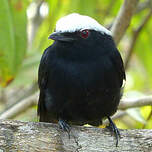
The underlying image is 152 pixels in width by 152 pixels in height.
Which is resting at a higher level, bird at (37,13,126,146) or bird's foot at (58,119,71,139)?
bird at (37,13,126,146)

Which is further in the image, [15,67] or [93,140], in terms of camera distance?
[15,67]

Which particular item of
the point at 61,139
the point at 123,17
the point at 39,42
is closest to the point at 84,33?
the point at 123,17

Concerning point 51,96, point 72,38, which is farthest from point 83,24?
point 51,96

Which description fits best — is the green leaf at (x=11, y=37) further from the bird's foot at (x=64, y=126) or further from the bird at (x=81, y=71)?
the bird's foot at (x=64, y=126)

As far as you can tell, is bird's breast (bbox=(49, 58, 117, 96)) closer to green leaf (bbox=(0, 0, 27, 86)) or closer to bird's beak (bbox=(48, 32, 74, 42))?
bird's beak (bbox=(48, 32, 74, 42))

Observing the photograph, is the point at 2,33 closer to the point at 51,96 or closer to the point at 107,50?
the point at 51,96

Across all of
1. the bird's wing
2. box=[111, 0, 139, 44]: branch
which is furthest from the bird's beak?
box=[111, 0, 139, 44]: branch
